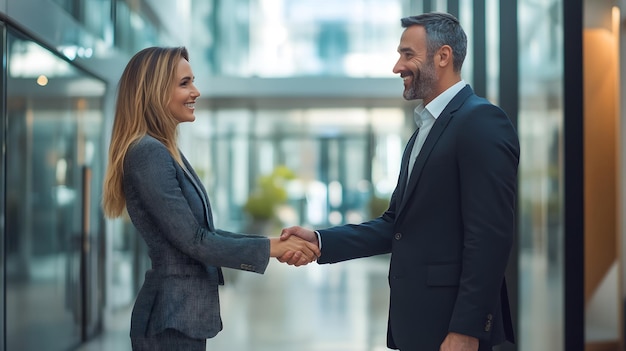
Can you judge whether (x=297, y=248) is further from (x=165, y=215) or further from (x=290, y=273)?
(x=290, y=273)

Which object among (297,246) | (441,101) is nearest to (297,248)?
(297,246)

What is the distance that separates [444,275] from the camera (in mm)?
2359

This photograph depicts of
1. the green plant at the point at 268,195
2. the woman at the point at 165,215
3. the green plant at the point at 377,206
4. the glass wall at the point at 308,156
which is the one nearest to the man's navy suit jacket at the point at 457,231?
the woman at the point at 165,215

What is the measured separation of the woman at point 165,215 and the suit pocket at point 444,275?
525 mm

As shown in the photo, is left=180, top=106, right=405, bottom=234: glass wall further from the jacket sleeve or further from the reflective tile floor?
the jacket sleeve

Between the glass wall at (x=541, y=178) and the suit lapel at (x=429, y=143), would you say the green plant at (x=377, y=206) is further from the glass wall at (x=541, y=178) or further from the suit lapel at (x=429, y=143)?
the suit lapel at (x=429, y=143)

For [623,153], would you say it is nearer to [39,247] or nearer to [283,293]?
[39,247]

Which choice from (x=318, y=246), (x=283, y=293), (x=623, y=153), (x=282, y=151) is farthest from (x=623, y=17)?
(x=282, y=151)

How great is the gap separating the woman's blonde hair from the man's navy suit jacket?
745mm

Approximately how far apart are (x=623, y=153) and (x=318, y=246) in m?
3.92

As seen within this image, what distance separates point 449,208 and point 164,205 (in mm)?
816

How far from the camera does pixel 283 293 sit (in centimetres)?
1104

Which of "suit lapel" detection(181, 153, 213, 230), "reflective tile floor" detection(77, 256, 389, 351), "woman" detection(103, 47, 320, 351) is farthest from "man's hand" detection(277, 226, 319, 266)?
"reflective tile floor" detection(77, 256, 389, 351)

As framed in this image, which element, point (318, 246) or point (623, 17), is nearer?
point (318, 246)
